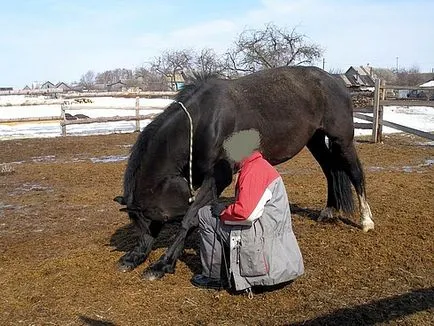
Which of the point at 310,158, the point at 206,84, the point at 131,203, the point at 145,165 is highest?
the point at 206,84

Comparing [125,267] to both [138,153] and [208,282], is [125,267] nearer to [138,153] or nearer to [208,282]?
[208,282]

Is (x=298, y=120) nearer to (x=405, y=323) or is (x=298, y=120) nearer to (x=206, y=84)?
(x=206, y=84)

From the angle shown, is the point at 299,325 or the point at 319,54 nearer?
the point at 299,325

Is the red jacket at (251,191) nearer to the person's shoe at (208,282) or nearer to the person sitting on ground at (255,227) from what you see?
the person sitting on ground at (255,227)

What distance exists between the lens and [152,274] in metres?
4.07

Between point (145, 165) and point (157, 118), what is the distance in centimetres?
49

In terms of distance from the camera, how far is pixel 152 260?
4496 mm

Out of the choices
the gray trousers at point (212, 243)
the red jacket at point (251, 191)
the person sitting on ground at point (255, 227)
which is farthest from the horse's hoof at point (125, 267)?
the red jacket at point (251, 191)

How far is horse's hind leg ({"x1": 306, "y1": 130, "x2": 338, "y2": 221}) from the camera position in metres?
5.64

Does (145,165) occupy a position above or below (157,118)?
below

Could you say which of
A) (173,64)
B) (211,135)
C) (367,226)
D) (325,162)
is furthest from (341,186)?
(173,64)

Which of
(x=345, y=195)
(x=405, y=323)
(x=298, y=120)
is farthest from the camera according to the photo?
(x=345, y=195)

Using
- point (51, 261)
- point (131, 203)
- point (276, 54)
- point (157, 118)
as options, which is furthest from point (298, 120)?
point (276, 54)

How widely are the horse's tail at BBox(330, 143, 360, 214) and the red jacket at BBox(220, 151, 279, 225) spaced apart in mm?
2154
